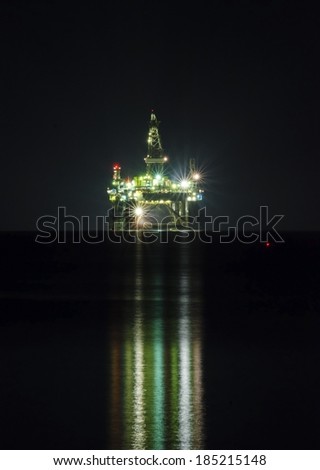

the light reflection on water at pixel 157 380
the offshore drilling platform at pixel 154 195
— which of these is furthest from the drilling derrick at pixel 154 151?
the light reflection on water at pixel 157 380

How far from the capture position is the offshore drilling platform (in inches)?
4919

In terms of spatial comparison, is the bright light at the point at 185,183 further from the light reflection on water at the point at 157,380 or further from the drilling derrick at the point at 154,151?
the light reflection on water at the point at 157,380

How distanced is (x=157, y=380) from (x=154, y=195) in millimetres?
114189

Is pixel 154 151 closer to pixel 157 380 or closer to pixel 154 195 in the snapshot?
pixel 154 195

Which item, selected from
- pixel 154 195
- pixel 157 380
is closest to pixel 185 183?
pixel 154 195

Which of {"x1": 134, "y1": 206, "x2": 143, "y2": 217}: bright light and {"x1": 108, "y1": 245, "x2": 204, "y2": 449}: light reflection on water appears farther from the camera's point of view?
{"x1": 134, "y1": 206, "x2": 143, "y2": 217}: bright light

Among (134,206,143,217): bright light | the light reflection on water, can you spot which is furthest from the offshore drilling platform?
the light reflection on water

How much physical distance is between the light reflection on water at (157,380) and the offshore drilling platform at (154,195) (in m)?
102

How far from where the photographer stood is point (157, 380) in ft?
39.9

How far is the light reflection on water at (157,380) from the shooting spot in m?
9.30

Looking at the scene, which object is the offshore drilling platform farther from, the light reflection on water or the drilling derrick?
the light reflection on water

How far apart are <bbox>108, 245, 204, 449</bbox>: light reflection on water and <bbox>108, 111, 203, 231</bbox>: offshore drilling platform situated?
101771mm

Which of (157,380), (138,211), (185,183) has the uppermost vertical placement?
(185,183)
